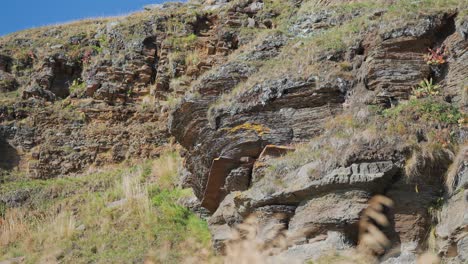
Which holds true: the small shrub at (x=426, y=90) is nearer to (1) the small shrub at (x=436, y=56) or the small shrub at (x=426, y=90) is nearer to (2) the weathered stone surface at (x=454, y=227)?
(1) the small shrub at (x=436, y=56)

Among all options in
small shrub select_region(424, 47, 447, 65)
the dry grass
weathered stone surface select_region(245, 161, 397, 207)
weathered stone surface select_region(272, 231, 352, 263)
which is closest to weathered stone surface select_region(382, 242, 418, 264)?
weathered stone surface select_region(272, 231, 352, 263)

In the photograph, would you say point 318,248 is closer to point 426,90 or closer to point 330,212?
point 330,212

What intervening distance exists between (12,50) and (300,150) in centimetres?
1808

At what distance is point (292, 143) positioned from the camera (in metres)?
10.4

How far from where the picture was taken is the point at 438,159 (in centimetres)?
814

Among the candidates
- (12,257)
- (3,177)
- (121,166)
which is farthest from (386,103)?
(3,177)

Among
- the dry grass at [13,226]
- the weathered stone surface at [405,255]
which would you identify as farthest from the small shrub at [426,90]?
the dry grass at [13,226]

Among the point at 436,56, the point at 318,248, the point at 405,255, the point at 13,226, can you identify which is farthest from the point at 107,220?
the point at 436,56

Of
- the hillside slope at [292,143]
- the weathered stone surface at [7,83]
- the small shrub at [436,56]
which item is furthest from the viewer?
the weathered stone surface at [7,83]

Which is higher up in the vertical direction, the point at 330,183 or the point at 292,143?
the point at 292,143

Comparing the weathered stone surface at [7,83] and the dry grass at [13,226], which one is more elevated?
the weathered stone surface at [7,83]

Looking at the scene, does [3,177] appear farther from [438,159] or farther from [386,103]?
[438,159]

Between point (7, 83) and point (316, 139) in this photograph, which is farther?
point (7, 83)

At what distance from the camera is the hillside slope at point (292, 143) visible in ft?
26.6
